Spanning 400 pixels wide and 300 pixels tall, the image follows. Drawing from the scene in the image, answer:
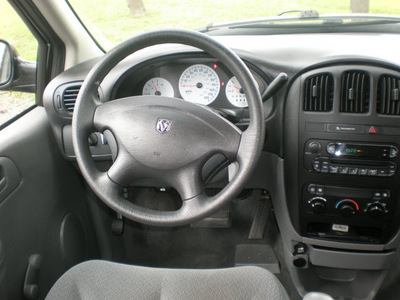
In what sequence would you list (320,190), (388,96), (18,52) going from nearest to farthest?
1. (388,96)
2. (320,190)
3. (18,52)

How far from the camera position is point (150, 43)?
113 cm

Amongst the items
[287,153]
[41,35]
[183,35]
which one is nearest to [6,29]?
[41,35]

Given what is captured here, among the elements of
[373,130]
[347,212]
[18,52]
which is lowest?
[347,212]

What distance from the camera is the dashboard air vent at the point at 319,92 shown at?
4.64ft

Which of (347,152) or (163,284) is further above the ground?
(347,152)

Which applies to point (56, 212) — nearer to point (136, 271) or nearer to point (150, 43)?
point (136, 271)

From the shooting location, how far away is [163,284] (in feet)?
3.95

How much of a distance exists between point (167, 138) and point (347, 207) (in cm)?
82

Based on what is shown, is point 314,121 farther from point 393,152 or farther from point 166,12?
point 166,12

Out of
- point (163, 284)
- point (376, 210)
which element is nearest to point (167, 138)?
point (163, 284)

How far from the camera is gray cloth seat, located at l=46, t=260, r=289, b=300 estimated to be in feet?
3.81

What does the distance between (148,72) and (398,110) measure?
3.12ft

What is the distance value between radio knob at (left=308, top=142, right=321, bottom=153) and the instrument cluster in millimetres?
305

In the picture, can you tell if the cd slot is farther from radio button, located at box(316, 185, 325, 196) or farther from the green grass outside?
the green grass outside
